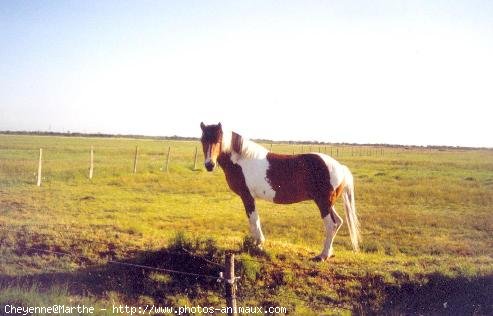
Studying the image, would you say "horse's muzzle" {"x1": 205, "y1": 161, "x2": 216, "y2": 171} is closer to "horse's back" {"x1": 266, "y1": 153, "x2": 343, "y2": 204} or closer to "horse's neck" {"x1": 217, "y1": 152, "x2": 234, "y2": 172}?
"horse's neck" {"x1": 217, "y1": 152, "x2": 234, "y2": 172}

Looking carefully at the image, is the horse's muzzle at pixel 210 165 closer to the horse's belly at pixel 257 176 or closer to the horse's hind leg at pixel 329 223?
the horse's belly at pixel 257 176

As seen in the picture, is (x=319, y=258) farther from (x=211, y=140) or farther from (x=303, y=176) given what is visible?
(x=211, y=140)

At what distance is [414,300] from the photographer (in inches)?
237

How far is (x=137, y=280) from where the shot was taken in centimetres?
Result: 642

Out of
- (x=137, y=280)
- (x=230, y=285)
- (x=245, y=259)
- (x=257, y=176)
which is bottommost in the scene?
(x=137, y=280)

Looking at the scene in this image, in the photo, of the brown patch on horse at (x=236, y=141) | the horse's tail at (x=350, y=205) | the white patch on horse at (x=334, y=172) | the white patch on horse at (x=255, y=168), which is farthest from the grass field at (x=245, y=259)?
the brown patch on horse at (x=236, y=141)

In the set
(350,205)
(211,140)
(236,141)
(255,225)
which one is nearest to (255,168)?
(236,141)

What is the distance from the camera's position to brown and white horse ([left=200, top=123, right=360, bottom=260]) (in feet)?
20.8

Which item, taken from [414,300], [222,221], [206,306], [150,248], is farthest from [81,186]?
[414,300]

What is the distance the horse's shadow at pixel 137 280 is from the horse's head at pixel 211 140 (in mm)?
1778

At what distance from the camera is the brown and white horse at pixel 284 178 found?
6.34 metres

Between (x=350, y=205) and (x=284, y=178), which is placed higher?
(x=284, y=178)

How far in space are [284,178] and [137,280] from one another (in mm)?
2867

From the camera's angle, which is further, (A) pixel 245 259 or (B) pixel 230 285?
(A) pixel 245 259
